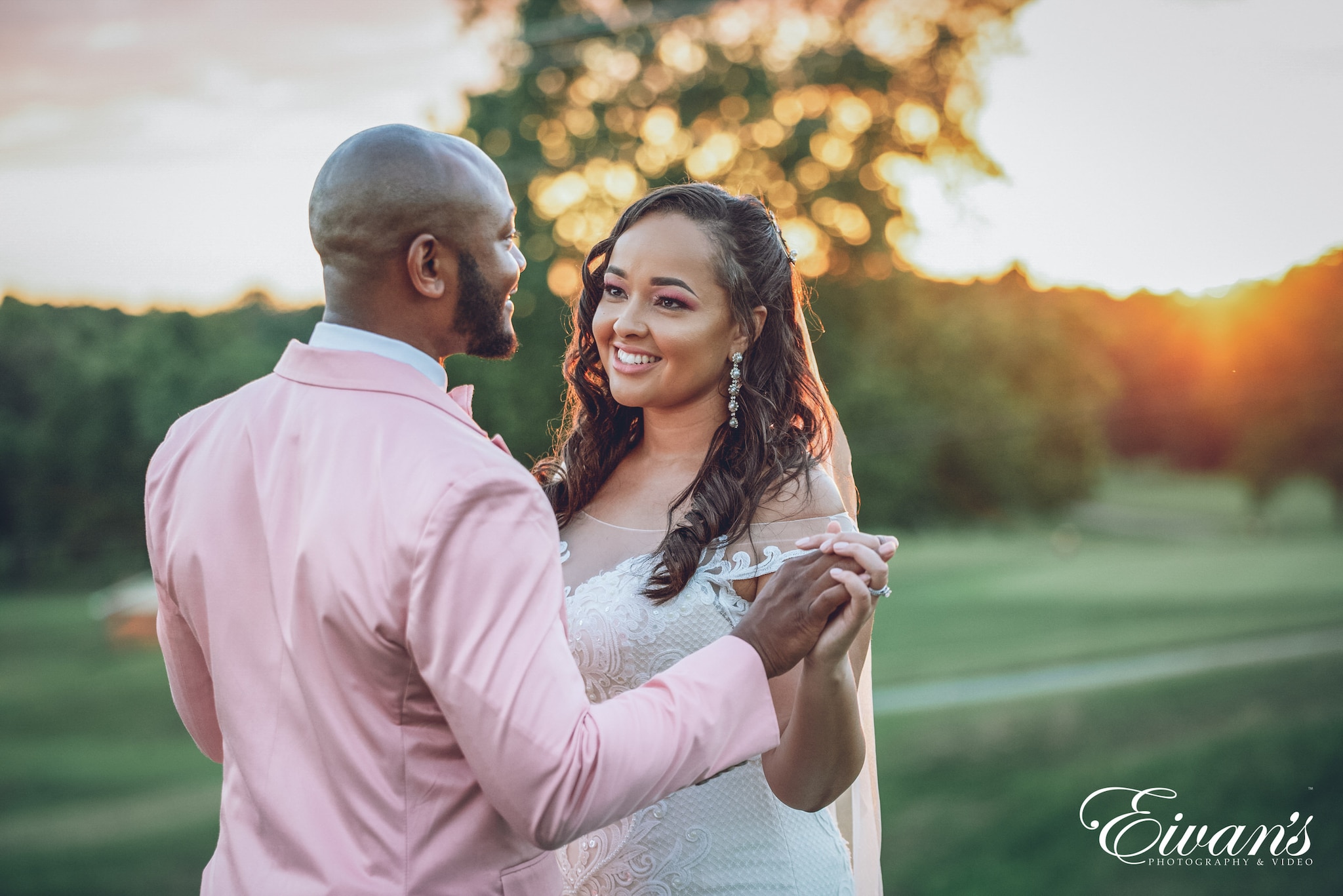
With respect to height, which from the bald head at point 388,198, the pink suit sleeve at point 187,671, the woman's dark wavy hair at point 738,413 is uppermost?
the bald head at point 388,198

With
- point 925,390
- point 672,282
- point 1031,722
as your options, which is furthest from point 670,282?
point 925,390

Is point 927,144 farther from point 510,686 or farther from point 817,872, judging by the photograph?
point 510,686

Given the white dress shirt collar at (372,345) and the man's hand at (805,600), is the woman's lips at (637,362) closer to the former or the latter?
the man's hand at (805,600)

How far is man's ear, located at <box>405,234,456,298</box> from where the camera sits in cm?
161

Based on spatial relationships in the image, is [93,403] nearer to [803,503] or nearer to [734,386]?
[734,386]

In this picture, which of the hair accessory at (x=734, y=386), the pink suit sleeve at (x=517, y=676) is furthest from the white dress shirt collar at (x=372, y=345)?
the hair accessory at (x=734, y=386)

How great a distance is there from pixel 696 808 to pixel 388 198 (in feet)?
5.46

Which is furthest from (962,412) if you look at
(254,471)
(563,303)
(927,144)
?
(254,471)

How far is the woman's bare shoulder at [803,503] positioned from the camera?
8.50 ft

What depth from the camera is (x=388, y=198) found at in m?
1.58

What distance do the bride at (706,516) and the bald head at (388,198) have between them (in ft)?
3.51

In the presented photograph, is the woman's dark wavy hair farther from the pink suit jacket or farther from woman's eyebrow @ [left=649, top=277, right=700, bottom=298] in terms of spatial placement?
the pink suit jacket

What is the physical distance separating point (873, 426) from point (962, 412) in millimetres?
1520

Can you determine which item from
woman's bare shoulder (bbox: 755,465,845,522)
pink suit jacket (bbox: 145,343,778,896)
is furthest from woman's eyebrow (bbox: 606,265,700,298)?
pink suit jacket (bbox: 145,343,778,896)
